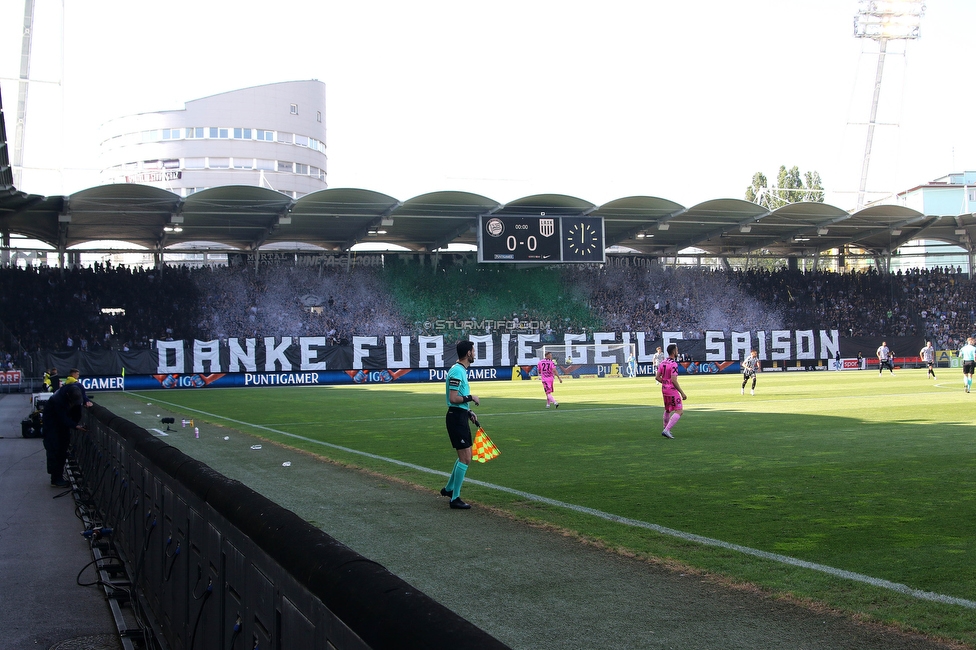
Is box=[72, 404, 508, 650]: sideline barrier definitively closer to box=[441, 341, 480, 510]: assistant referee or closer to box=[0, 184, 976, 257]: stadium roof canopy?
box=[441, 341, 480, 510]: assistant referee

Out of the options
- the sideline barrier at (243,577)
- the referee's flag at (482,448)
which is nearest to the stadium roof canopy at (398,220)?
the referee's flag at (482,448)

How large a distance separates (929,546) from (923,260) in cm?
9163

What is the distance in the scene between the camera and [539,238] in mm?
50594

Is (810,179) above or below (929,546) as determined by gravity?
above

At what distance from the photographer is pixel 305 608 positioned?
3.07 metres

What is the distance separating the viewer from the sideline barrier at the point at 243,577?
2381mm

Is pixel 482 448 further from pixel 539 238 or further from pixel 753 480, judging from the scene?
pixel 539 238

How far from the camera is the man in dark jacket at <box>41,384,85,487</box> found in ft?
46.8

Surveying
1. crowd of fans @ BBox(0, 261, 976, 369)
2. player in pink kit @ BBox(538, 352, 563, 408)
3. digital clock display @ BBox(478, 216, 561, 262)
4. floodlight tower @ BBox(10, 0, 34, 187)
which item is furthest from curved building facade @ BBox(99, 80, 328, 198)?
player in pink kit @ BBox(538, 352, 563, 408)

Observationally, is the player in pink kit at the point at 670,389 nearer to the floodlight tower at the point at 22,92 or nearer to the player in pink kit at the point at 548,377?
the player in pink kit at the point at 548,377

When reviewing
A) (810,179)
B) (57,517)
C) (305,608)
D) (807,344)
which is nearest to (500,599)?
(305,608)

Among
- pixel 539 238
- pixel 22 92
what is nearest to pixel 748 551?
pixel 539 238

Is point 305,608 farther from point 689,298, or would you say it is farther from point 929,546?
point 689,298

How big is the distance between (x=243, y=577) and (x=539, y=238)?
1859 inches
